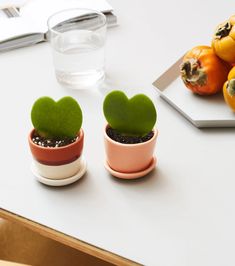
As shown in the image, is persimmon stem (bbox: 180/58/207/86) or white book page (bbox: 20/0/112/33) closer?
persimmon stem (bbox: 180/58/207/86)

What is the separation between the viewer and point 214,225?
0.72m

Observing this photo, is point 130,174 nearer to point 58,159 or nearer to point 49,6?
point 58,159

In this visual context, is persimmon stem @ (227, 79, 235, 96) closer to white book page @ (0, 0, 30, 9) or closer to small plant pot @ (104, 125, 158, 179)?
small plant pot @ (104, 125, 158, 179)

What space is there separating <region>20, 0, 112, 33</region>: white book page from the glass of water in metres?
0.15

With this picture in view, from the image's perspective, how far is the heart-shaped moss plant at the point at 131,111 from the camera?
75cm

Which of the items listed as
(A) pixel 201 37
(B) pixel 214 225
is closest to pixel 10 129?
(B) pixel 214 225

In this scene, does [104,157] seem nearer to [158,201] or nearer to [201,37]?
[158,201]

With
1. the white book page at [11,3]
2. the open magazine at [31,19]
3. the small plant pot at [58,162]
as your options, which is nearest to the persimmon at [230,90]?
the small plant pot at [58,162]

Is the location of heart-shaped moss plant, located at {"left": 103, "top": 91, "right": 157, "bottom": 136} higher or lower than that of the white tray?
higher

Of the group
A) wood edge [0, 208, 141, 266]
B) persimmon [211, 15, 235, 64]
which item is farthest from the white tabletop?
persimmon [211, 15, 235, 64]

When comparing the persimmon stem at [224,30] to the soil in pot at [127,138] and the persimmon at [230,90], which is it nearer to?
the persimmon at [230,90]

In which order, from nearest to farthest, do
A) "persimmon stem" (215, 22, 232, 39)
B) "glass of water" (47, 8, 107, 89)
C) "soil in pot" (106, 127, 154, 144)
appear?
"soil in pot" (106, 127, 154, 144), "persimmon stem" (215, 22, 232, 39), "glass of water" (47, 8, 107, 89)

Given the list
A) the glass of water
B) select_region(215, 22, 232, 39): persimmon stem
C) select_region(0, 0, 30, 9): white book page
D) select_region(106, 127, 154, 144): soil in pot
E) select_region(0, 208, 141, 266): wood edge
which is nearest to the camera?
select_region(0, 208, 141, 266): wood edge

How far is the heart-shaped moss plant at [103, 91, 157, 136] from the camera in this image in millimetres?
752
